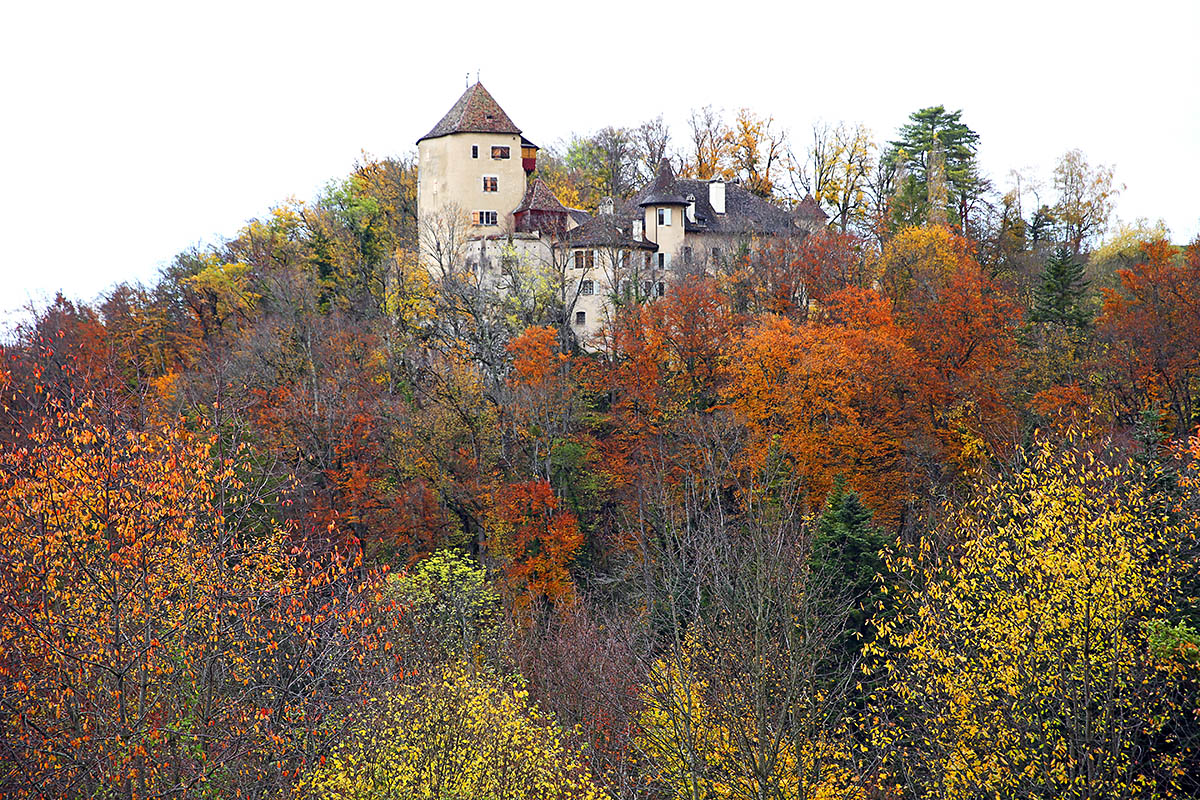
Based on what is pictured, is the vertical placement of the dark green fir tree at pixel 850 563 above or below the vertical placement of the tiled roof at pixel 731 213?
below

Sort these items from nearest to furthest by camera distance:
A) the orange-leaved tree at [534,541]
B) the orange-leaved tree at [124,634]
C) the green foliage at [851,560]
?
the orange-leaved tree at [124,634]
the green foliage at [851,560]
the orange-leaved tree at [534,541]

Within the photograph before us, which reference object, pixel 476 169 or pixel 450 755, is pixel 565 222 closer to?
pixel 476 169

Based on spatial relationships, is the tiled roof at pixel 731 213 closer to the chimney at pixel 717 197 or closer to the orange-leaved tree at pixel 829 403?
the chimney at pixel 717 197

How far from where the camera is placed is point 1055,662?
2017 centimetres

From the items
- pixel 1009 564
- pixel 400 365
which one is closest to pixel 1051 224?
pixel 400 365

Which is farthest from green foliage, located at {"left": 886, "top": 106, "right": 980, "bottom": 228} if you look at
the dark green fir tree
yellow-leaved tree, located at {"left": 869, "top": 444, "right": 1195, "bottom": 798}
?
yellow-leaved tree, located at {"left": 869, "top": 444, "right": 1195, "bottom": 798}

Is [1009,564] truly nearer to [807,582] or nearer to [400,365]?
[807,582]

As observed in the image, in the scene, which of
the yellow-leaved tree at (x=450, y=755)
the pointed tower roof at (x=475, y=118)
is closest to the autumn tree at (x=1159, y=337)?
the yellow-leaved tree at (x=450, y=755)

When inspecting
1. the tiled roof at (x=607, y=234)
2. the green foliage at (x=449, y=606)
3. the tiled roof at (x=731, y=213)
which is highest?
the tiled roof at (x=731, y=213)

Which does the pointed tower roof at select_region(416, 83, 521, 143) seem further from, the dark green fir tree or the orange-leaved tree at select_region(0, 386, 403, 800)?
the orange-leaved tree at select_region(0, 386, 403, 800)

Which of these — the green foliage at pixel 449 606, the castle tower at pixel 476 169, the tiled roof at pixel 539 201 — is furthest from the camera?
the castle tower at pixel 476 169

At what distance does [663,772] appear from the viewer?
22156 millimetres

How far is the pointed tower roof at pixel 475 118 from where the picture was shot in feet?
199

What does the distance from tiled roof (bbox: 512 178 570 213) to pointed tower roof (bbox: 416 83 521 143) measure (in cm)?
332
